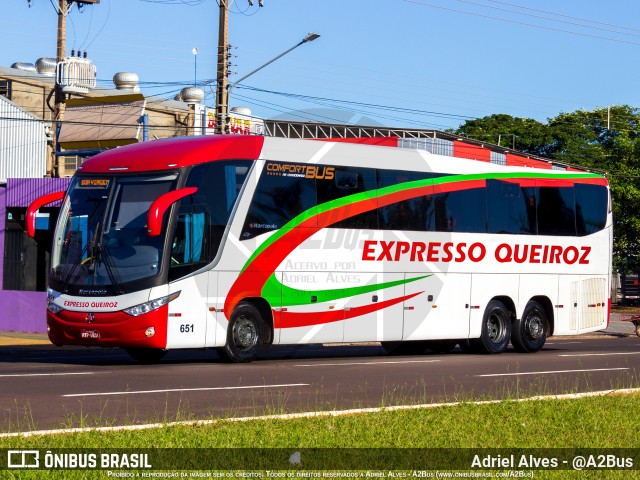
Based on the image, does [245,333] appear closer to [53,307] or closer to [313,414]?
[53,307]

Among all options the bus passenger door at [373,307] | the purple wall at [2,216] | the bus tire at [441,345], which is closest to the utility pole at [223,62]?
the purple wall at [2,216]

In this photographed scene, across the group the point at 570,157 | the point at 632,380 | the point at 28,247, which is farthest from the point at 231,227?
the point at 570,157

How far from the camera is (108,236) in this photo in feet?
61.9

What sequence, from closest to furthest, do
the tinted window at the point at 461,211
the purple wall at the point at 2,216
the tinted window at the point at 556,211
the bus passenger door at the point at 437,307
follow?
the bus passenger door at the point at 437,307 → the tinted window at the point at 461,211 → the tinted window at the point at 556,211 → the purple wall at the point at 2,216

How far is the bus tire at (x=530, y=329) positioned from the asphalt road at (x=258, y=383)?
1.66 metres

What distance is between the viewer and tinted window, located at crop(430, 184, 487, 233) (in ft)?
77.1

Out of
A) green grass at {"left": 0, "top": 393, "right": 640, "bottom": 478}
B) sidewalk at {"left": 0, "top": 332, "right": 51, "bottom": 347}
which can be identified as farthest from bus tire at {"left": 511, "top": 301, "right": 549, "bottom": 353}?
green grass at {"left": 0, "top": 393, "right": 640, "bottom": 478}

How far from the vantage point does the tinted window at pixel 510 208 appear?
24.6 meters

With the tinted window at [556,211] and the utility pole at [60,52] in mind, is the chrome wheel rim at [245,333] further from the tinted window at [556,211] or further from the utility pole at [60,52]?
the utility pole at [60,52]

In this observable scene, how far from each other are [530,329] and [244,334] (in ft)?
26.1

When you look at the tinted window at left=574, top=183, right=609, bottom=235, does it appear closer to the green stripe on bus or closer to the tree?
the green stripe on bus

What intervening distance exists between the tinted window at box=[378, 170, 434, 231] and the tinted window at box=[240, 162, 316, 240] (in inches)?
71.2

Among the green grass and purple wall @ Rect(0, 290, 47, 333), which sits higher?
the green grass

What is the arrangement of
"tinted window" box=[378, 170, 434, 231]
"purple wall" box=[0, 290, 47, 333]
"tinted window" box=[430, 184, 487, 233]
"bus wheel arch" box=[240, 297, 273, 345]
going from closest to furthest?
1. "bus wheel arch" box=[240, 297, 273, 345]
2. "tinted window" box=[378, 170, 434, 231]
3. "tinted window" box=[430, 184, 487, 233]
4. "purple wall" box=[0, 290, 47, 333]
